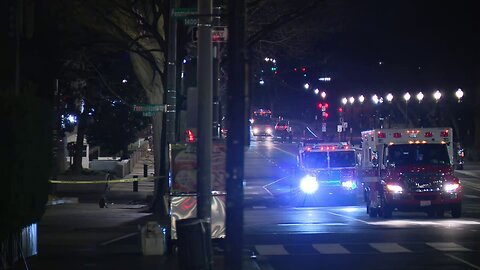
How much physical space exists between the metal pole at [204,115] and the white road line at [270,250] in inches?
135

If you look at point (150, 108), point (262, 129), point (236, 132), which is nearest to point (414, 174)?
point (150, 108)

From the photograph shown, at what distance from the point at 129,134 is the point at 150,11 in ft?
79.3

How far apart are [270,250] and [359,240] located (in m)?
2.45

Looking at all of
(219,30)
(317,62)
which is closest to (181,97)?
(219,30)

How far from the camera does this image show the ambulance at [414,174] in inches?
886

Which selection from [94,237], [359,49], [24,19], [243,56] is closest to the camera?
[243,56]

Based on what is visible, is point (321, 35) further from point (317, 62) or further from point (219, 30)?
point (219, 30)

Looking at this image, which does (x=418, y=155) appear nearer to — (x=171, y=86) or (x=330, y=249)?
(x=171, y=86)

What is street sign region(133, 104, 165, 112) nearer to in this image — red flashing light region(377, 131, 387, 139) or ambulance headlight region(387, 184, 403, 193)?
ambulance headlight region(387, 184, 403, 193)

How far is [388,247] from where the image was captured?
16109 mm

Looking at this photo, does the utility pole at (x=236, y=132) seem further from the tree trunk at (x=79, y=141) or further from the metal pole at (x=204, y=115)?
the tree trunk at (x=79, y=141)

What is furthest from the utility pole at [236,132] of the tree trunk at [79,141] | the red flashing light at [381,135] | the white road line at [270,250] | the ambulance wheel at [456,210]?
the tree trunk at [79,141]

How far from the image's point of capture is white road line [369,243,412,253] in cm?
1560

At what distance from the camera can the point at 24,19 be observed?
16.8 m
